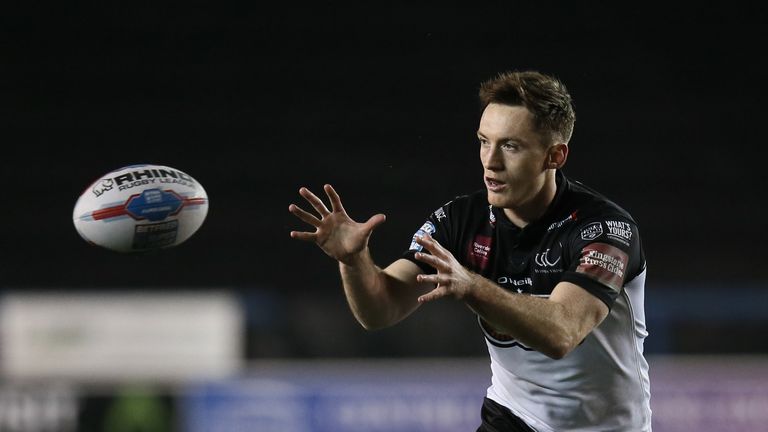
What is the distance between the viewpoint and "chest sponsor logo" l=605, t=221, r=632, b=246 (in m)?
3.03

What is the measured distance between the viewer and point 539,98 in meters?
3.14

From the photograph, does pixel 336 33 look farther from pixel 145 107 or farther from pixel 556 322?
pixel 556 322

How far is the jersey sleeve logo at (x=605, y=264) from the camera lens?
2.91 m

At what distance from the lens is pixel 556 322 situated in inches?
107

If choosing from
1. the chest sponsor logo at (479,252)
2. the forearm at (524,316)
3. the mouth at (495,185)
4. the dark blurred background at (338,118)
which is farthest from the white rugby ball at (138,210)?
the dark blurred background at (338,118)

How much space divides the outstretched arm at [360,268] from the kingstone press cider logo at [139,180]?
0.66 m

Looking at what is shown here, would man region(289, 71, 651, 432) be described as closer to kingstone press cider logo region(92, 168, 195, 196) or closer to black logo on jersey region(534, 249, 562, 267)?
black logo on jersey region(534, 249, 562, 267)

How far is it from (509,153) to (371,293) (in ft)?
1.95

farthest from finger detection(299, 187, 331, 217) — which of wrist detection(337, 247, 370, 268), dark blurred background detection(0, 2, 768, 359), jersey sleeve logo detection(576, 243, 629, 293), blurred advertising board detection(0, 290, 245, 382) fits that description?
dark blurred background detection(0, 2, 768, 359)

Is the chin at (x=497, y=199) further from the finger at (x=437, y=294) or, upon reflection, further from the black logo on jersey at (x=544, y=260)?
the finger at (x=437, y=294)

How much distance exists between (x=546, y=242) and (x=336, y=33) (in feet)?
29.4

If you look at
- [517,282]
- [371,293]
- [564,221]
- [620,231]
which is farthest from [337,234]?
[620,231]

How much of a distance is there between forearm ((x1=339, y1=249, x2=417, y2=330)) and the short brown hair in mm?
626

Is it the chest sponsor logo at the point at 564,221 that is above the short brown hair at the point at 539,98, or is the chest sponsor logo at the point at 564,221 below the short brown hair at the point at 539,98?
below
